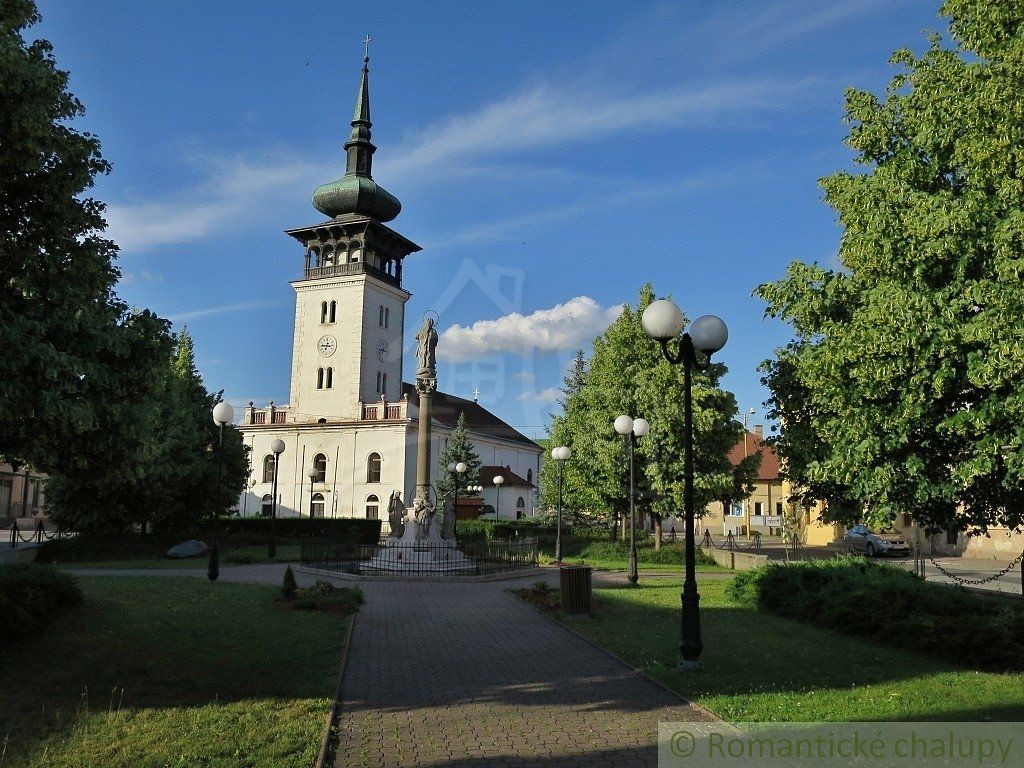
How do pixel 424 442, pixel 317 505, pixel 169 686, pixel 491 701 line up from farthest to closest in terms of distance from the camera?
pixel 317 505 < pixel 424 442 < pixel 169 686 < pixel 491 701

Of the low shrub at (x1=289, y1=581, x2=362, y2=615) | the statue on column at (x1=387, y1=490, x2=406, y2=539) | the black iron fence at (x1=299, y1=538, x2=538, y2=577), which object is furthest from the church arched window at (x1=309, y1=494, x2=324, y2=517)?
the low shrub at (x1=289, y1=581, x2=362, y2=615)

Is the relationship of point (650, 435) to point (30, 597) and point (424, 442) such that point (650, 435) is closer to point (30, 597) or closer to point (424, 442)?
point (424, 442)

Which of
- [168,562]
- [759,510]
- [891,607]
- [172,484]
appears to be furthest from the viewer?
[759,510]

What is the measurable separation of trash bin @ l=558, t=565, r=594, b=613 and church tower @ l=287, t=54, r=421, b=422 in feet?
170

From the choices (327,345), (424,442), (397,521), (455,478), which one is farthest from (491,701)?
(327,345)

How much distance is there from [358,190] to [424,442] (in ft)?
136

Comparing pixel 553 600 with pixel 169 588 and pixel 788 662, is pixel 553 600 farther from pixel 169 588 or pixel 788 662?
pixel 169 588

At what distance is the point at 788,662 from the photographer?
10156mm

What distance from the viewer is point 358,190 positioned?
65.5m

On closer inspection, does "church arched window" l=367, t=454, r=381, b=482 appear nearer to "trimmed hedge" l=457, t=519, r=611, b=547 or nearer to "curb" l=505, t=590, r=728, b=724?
"trimmed hedge" l=457, t=519, r=611, b=547

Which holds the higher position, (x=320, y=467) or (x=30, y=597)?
(x=320, y=467)

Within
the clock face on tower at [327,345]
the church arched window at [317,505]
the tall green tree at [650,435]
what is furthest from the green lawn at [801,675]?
the clock face on tower at [327,345]

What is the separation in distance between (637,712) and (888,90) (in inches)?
489

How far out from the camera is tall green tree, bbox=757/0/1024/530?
11.0m
